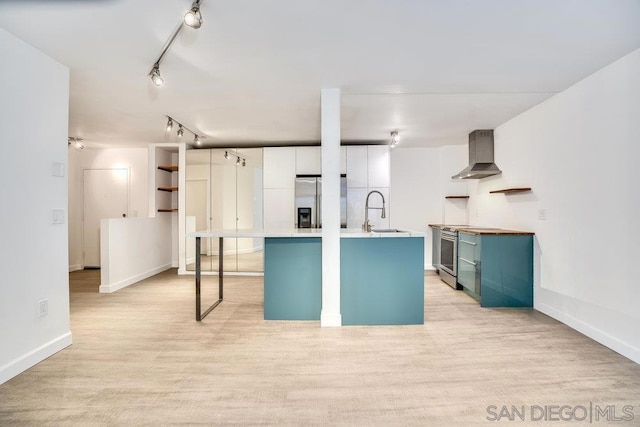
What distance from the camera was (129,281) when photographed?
443cm

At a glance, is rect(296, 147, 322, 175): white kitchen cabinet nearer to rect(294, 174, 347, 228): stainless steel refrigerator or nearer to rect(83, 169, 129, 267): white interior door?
rect(294, 174, 347, 228): stainless steel refrigerator

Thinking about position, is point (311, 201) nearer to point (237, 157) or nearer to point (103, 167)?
point (237, 157)

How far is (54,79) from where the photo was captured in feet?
7.48

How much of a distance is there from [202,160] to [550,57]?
4865mm

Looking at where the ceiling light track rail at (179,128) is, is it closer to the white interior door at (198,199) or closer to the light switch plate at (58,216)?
the white interior door at (198,199)

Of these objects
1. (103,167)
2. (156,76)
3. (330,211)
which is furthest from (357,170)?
(103,167)

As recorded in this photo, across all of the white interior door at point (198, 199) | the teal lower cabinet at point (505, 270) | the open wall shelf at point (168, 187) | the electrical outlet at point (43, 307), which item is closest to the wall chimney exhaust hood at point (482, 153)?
the teal lower cabinet at point (505, 270)

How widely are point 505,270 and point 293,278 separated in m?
2.54

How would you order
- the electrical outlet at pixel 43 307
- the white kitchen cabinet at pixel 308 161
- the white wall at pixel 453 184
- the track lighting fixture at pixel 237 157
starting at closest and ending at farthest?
the electrical outlet at pixel 43 307
the white kitchen cabinet at pixel 308 161
the track lighting fixture at pixel 237 157
the white wall at pixel 453 184

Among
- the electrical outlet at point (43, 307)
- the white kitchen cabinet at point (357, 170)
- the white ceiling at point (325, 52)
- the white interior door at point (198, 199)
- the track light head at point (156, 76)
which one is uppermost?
the white ceiling at point (325, 52)

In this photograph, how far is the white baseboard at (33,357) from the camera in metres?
1.92

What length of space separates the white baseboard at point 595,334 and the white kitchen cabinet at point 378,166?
8.97 feet

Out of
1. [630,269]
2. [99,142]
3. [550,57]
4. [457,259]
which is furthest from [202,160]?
[630,269]

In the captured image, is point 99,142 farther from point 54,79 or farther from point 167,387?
point 167,387
